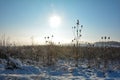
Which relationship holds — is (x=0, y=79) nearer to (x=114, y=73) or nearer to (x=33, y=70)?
(x=33, y=70)

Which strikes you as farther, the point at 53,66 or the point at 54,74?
the point at 53,66

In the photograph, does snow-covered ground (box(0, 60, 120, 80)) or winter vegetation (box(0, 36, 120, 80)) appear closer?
snow-covered ground (box(0, 60, 120, 80))

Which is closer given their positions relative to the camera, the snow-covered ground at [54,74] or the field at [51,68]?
the snow-covered ground at [54,74]

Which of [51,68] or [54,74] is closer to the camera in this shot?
[54,74]

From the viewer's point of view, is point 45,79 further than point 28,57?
No

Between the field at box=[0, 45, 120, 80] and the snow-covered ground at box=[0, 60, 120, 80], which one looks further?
the field at box=[0, 45, 120, 80]

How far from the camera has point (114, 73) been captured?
8.28 metres

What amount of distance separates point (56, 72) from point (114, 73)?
217 cm

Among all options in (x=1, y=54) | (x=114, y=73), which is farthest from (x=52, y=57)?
(x=114, y=73)

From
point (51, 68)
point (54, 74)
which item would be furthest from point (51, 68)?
point (54, 74)

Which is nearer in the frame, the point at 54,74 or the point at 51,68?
the point at 54,74

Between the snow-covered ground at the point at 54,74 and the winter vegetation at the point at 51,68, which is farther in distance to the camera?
the winter vegetation at the point at 51,68

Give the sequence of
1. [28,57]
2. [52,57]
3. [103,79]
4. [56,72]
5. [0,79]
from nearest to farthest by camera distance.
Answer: [0,79], [103,79], [56,72], [52,57], [28,57]

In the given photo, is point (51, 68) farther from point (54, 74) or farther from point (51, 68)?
point (54, 74)
